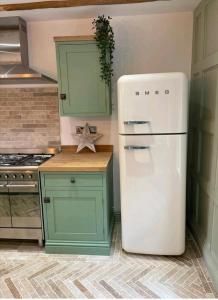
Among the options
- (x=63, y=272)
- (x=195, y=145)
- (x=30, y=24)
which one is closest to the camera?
(x=63, y=272)

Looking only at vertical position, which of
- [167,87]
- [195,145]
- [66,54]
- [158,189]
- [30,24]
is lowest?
[158,189]

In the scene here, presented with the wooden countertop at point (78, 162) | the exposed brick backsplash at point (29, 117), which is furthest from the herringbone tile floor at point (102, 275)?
the exposed brick backsplash at point (29, 117)

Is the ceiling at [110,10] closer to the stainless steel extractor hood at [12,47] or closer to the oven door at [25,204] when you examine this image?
the stainless steel extractor hood at [12,47]

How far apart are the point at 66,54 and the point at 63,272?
2066mm

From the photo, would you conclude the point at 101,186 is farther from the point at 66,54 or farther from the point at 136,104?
the point at 66,54

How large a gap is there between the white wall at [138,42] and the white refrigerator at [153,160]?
0.77 metres

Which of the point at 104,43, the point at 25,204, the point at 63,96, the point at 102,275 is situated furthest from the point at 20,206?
the point at 104,43

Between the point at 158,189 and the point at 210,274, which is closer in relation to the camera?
the point at 210,274

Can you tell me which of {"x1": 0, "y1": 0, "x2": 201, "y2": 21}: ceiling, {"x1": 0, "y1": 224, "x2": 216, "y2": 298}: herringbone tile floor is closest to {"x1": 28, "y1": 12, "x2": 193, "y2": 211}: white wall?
{"x1": 0, "y1": 0, "x2": 201, "y2": 21}: ceiling

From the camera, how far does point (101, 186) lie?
227 cm

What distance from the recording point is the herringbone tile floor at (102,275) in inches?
75.8

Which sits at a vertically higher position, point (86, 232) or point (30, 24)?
point (30, 24)

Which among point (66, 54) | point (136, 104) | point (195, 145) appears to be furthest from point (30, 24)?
point (195, 145)

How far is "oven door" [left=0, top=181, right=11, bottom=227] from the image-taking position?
7.86 feet
